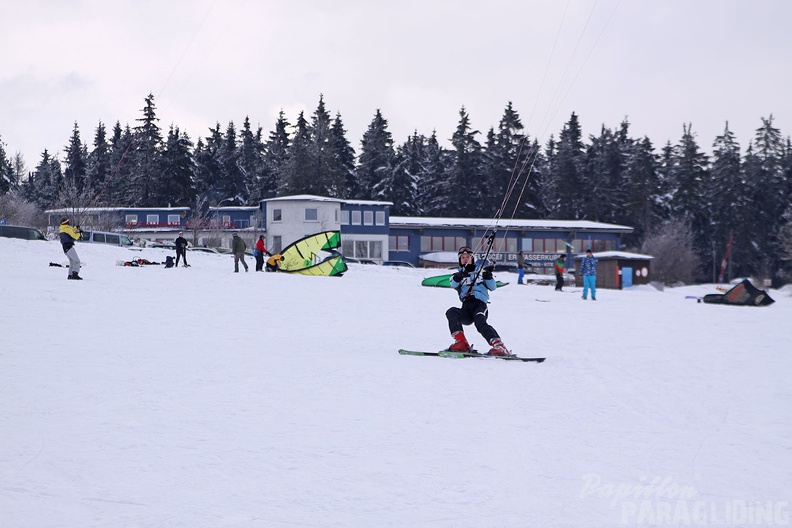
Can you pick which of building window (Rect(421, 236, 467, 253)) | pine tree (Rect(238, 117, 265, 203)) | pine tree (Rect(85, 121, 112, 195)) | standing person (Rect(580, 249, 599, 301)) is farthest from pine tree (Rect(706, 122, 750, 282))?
pine tree (Rect(85, 121, 112, 195))

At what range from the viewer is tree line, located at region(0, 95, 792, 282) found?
2798 inches

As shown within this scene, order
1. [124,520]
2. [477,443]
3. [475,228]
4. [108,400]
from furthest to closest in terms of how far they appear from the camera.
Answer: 1. [475,228]
2. [108,400]
3. [477,443]
4. [124,520]

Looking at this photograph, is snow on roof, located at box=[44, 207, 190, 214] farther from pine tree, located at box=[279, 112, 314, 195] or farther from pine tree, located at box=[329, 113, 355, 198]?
pine tree, located at box=[329, 113, 355, 198]

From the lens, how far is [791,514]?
428 centimetres

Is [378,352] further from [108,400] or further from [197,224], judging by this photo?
[197,224]

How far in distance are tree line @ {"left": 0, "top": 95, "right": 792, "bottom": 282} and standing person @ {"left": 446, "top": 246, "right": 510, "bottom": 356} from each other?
6058 centimetres

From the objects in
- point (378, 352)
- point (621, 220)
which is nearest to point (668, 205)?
point (621, 220)

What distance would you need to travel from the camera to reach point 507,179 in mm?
75812

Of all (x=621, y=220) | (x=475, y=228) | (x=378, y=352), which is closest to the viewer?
(x=378, y=352)

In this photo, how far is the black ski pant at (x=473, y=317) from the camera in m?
9.88

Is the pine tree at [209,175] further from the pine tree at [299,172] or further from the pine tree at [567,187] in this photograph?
the pine tree at [567,187]

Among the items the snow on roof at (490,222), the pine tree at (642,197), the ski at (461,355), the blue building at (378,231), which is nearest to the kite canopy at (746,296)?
the ski at (461,355)

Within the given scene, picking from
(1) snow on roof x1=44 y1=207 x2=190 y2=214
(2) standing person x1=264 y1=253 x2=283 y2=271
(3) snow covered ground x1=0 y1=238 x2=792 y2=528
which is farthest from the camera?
(1) snow on roof x1=44 y1=207 x2=190 y2=214

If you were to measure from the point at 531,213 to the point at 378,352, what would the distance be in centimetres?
6855
